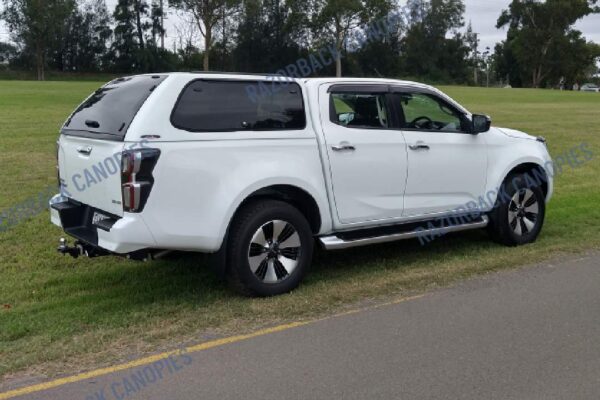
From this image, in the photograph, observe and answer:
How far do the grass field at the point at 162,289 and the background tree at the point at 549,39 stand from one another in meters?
85.1

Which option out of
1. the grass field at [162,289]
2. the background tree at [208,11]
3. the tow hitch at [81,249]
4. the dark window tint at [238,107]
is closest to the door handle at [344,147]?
the dark window tint at [238,107]

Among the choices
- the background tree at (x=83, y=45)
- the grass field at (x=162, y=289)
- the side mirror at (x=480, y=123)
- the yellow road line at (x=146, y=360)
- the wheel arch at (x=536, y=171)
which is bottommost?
the yellow road line at (x=146, y=360)

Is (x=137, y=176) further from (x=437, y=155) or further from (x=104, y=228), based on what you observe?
(x=437, y=155)

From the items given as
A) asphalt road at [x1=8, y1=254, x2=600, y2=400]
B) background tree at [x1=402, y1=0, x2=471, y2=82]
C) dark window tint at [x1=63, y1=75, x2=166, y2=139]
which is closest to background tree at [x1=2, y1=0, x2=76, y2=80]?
background tree at [x1=402, y1=0, x2=471, y2=82]

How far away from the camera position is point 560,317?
16.3 ft

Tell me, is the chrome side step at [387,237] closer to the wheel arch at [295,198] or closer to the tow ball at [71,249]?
the wheel arch at [295,198]

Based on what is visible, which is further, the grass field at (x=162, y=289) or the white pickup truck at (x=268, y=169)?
the white pickup truck at (x=268, y=169)

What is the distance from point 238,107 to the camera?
5.30 metres

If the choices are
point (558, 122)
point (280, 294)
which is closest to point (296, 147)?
point (280, 294)

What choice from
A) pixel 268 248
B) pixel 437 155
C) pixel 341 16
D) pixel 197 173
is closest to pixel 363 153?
pixel 437 155

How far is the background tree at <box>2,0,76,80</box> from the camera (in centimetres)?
7650

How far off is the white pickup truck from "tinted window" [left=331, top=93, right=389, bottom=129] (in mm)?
13

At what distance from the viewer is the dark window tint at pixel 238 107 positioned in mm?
5008

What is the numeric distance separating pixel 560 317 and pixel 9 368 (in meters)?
4.04
